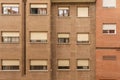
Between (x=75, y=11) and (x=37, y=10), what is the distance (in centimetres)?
341

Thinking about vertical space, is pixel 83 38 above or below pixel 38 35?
below

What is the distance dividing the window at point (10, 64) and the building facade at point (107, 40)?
719cm

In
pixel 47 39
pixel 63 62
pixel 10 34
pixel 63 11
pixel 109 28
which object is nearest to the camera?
pixel 47 39

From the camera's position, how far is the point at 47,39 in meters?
23.1

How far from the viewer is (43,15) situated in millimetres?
23016

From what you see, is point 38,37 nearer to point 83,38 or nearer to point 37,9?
point 37,9

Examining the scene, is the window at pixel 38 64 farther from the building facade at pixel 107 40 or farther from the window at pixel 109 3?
the window at pixel 109 3

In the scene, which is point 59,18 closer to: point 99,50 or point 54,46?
point 54,46

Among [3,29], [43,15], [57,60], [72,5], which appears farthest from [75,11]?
[3,29]

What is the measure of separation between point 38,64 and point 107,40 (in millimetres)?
6493

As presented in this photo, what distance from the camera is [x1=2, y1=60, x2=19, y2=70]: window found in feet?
75.8

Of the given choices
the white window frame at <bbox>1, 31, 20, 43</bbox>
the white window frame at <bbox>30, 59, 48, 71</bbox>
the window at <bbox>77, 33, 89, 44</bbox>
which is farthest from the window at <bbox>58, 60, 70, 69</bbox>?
the white window frame at <bbox>1, 31, 20, 43</bbox>

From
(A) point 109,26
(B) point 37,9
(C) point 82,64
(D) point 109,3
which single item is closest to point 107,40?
(A) point 109,26

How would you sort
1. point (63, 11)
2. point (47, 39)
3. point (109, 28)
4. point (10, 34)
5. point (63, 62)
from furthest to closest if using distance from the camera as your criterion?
1. point (63, 11)
2. point (63, 62)
3. point (109, 28)
4. point (10, 34)
5. point (47, 39)
